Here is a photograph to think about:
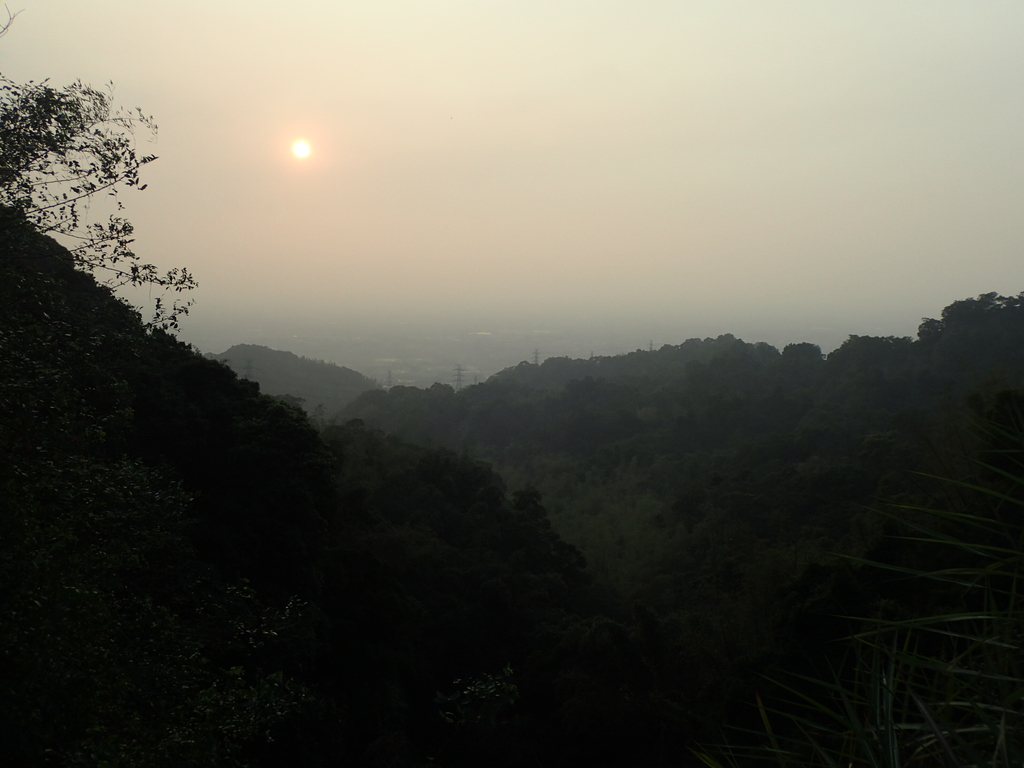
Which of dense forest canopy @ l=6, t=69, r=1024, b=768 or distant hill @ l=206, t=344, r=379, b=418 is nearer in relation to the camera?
dense forest canopy @ l=6, t=69, r=1024, b=768

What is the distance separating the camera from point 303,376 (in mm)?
57906

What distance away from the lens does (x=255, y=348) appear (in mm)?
55500

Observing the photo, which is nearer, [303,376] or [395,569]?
[395,569]

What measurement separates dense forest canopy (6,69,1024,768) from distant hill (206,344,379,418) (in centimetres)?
2702

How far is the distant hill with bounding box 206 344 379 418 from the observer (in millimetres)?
49281

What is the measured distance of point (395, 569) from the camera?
1492 cm

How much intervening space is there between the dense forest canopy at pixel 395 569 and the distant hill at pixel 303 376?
27.0 metres

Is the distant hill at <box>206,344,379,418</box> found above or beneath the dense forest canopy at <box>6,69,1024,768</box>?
above

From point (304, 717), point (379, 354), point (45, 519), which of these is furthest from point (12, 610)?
point (379, 354)

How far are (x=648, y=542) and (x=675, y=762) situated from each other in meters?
12.7

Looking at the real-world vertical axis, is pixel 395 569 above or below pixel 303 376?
below

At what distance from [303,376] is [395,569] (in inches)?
1802

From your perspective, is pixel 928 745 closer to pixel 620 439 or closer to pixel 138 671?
pixel 138 671

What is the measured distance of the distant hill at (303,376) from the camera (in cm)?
4928
